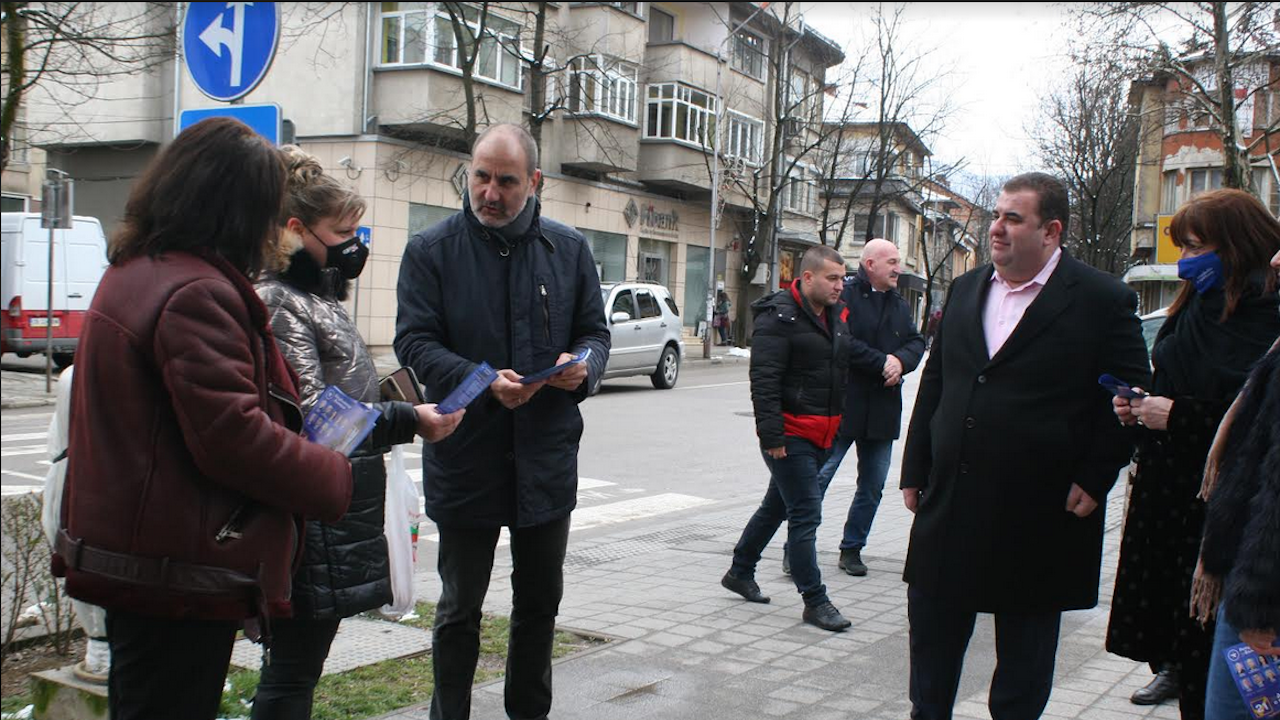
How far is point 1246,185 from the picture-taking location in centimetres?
2061

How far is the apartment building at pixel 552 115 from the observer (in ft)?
84.2

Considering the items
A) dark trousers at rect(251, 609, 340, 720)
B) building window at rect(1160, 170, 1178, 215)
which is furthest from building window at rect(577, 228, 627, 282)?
dark trousers at rect(251, 609, 340, 720)

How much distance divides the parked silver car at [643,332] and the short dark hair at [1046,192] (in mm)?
15133

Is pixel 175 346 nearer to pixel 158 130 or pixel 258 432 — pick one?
pixel 258 432

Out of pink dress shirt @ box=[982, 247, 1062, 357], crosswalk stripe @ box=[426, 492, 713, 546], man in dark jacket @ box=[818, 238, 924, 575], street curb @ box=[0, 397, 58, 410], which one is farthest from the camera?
street curb @ box=[0, 397, 58, 410]

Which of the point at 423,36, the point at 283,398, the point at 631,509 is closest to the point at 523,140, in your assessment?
the point at 283,398

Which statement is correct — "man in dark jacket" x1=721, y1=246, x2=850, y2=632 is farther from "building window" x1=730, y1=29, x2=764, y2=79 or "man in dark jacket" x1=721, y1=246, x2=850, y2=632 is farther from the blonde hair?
"building window" x1=730, y1=29, x2=764, y2=79

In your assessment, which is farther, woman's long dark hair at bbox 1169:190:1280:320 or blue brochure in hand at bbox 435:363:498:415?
woman's long dark hair at bbox 1169:190:1280:320

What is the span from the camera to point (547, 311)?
3.85 meters

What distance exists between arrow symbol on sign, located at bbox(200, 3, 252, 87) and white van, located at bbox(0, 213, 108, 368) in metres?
14.4

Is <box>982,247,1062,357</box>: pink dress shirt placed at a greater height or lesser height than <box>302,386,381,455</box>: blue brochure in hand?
greater

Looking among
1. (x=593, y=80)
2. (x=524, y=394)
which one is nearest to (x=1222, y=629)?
(x=524, y=394)

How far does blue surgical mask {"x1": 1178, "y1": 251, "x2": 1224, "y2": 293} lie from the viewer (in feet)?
13.4

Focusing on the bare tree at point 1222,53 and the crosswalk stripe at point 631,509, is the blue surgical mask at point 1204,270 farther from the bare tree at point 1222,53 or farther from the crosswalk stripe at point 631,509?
the bare tree at point 1222,53
